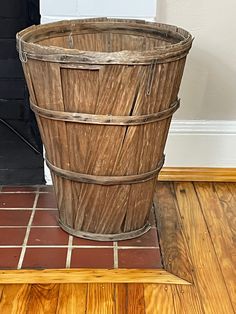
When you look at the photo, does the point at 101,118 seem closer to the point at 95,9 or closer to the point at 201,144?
the point at 95,9

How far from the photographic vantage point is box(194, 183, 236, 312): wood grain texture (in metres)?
1.55

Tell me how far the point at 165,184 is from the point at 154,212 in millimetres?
219

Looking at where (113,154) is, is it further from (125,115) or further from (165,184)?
(165,184)

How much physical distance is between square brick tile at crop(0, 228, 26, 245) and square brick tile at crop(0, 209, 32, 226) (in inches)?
1.4

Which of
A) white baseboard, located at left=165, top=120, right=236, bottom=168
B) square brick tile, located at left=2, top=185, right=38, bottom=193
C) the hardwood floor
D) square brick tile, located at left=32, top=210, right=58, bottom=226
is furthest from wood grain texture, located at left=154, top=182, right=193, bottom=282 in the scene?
square brick tile, located at left=2, top=185, right=38, bottom=193

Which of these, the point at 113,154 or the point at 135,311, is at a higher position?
the point at 113,154

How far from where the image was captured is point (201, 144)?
2076mm

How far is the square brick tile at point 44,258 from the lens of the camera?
1.55 metres

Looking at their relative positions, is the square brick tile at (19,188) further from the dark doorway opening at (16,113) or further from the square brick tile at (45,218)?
the square brick tile at (45,218)

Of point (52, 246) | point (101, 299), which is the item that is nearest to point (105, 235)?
point (52, 246)

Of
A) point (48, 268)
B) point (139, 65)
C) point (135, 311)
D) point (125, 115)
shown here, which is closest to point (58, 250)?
point (48, 268)

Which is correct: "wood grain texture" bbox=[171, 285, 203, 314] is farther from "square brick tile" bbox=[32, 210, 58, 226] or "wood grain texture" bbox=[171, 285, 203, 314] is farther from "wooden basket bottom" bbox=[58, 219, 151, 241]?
"square brick tile" bbox=[32, 210, 58, 226]

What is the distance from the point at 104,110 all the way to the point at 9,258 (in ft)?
1.74

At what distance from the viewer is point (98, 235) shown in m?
1.68
